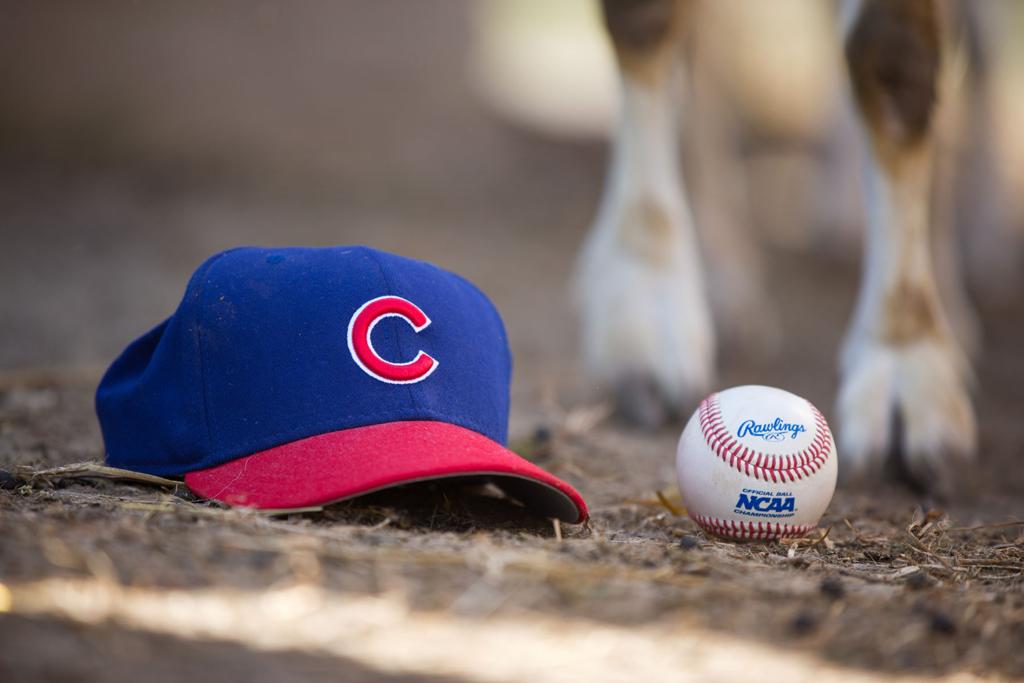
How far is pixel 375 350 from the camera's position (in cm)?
177

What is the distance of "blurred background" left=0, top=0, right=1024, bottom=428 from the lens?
452cm

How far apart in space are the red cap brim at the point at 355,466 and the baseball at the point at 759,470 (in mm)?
283

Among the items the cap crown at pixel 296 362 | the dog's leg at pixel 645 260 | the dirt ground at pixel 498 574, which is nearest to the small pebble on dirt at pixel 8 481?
the dirt ground at pixel 498 574

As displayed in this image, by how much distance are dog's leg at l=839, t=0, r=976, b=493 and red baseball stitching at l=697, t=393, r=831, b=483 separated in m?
0.64

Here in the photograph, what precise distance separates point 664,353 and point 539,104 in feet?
19.8

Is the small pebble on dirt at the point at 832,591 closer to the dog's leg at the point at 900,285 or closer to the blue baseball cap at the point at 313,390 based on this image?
the blue baseball cap at the point at 313,390

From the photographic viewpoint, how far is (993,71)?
17.4 ft

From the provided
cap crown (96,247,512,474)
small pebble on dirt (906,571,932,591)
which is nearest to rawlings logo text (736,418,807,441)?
small pebble on dirt (906,571,932,591)

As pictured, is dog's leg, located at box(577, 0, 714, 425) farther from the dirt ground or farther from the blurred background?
the blurred background

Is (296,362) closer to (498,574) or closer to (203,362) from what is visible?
(203,362)

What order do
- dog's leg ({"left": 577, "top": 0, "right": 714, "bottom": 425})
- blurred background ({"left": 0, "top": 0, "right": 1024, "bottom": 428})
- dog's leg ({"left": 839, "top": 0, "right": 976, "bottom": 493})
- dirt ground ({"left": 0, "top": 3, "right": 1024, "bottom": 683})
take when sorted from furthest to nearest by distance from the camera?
1. blurred background ({"left": 0, "top": 0, "right": 1024, "bottom": 428})
2. dog's leg ({"left": 577, "top": 0, "right": 714, "bottom": 425})
3. dog's leg ({"left": 839, "top": 0, "right": 976, "bottom": 493})
4. dirt ground ({"left": 0, "top": 3, "right": 1024, "bottom": 683})

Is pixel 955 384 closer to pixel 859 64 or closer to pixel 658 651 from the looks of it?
pixel 859 64

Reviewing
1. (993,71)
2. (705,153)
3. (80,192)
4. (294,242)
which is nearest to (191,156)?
(80,192)

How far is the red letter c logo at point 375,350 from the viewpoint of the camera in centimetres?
176
